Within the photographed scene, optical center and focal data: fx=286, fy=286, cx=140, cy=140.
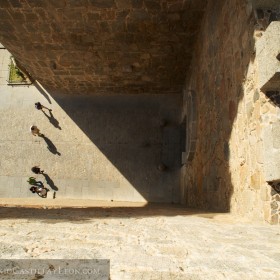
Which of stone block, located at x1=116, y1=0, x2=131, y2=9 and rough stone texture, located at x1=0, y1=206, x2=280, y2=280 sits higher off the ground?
stone block, located at x1=116, y1=0, x2=131, y2=9

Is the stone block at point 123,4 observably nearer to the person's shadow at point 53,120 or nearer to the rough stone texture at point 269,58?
the rough stone texture at point 269,58

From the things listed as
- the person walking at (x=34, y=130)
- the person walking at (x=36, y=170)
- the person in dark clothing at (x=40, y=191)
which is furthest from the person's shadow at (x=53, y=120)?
the person in dark clothing at (x=40, y=191)

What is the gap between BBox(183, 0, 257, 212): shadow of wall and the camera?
3.93 meters

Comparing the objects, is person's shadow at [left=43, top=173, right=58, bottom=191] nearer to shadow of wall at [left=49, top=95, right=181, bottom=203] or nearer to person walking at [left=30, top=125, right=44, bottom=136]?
shadow of wall at [left=49, top=95, right=181, bottom=203]

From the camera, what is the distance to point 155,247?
6.76 feet

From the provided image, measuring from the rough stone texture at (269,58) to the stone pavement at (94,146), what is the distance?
593 centimetres

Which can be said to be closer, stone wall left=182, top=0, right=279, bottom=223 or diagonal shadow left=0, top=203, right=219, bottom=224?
diagonal shadow left=0, top=203, right=219, bottom=224

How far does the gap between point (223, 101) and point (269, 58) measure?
64.8 inches

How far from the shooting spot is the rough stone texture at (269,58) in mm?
3145

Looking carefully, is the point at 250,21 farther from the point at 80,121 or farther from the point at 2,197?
the point at 2,197

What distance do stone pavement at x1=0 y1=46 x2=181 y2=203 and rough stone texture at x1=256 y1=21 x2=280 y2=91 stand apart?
593cm

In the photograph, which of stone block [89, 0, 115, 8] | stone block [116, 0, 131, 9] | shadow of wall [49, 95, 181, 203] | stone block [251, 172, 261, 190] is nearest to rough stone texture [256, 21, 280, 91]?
stone block [251, 172, 261, 190]

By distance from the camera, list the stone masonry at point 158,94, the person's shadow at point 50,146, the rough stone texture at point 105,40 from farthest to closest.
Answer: the person's shadow at point 50,146
the rough stone texture at point 105,40
the stone masonry at point 158,94

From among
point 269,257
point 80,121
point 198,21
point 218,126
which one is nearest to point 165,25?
point 198,21
